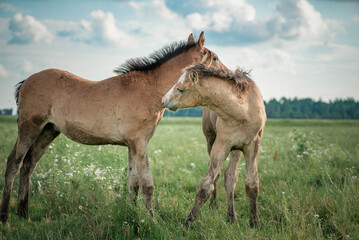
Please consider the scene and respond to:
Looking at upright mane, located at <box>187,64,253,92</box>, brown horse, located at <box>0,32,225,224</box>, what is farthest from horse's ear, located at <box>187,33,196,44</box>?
upright mane, located at <box>187,64,253,92</box>

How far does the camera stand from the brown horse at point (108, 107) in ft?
13.5

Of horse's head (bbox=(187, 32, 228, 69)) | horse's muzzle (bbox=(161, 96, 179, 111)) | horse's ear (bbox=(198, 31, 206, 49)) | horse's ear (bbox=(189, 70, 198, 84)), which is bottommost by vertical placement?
horse's muzzle (bbox=(161, 96, 179, 111))

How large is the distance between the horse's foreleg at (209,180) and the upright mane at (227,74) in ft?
3.10

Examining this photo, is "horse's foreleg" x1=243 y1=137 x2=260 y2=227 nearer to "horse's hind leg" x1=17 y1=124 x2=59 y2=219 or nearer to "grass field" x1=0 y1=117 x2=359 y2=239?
"grass field" x1=0 y1=117 x2=359 y2=239

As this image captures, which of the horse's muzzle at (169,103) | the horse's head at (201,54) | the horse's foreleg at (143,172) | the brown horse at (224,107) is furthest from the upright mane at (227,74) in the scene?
the horse's foreleg at (143,172)

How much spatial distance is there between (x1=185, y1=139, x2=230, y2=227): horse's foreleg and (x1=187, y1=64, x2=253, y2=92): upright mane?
95 centimetres

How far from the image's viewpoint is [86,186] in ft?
17.3

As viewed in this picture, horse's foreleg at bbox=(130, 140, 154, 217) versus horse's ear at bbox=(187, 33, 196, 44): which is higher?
horse's ear at bbox=(187, 33, 196, 44)

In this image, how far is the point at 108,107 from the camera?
4246 mm

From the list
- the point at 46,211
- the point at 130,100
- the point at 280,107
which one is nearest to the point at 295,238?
the point at 130,100

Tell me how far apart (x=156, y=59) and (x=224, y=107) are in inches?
65.9

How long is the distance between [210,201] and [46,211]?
307cm

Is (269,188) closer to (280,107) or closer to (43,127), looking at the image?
(43,127)

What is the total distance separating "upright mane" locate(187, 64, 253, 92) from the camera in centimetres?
366
